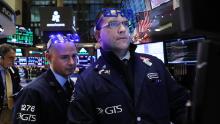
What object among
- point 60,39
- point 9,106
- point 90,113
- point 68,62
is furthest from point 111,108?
point 9,106

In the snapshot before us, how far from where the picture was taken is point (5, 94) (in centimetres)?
553

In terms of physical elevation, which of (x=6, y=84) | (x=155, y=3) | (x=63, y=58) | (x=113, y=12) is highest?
(x=155, y=3)

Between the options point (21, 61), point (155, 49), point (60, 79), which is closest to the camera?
point (60, 79)

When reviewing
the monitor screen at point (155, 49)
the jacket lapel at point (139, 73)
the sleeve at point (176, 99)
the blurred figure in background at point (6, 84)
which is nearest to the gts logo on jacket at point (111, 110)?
the jacket lapel at point (139, 73)

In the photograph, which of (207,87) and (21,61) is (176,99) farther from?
(21,61)

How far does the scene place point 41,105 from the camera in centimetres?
237

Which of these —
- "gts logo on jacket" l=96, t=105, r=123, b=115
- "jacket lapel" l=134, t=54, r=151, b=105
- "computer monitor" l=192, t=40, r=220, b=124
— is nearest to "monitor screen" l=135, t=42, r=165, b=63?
"jacket lapel" l=134, t=54, r=151, b=105

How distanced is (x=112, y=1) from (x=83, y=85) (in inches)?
1291

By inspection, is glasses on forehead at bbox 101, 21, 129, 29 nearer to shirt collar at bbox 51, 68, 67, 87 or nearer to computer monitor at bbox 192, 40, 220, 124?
shirt collar at bbox 51, 68, 67, 87

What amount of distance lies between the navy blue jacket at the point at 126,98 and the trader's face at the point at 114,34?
0.12m

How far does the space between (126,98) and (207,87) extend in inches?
45.8

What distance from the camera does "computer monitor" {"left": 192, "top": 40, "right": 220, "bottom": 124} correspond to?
2.40ft

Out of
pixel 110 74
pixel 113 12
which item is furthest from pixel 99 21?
pixel 110 74

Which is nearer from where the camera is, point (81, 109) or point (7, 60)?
point (81, 109)
